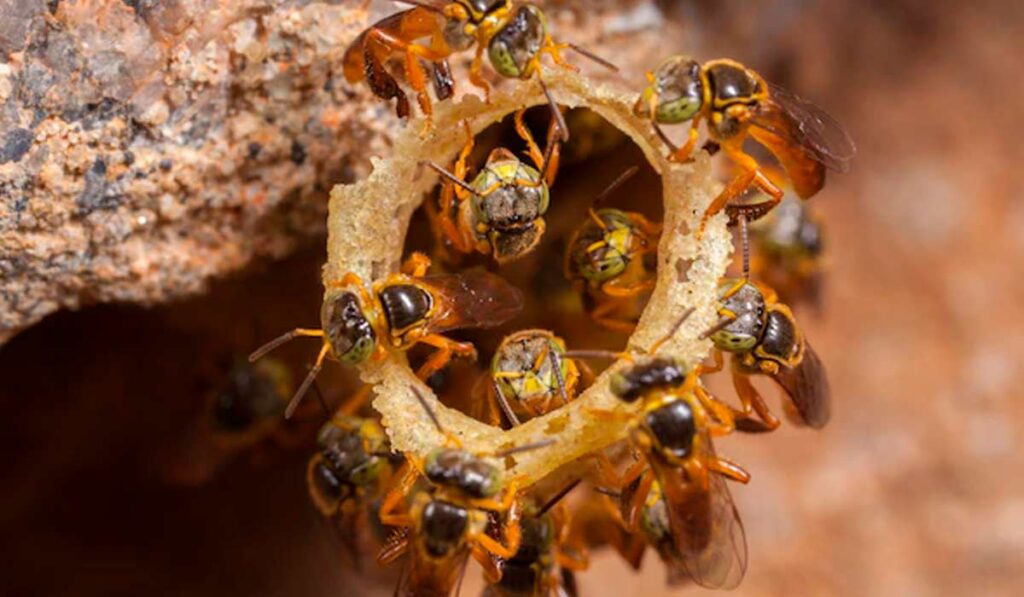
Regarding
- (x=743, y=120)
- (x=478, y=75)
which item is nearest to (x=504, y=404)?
(x=478, y=75)

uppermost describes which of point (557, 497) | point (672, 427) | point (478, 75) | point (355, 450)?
point (478, 75)

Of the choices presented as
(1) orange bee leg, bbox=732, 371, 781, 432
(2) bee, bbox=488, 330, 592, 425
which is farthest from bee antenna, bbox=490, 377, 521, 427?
(1) orange bee leg, bbox=732, 371, 781, 432

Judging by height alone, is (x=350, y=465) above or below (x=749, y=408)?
below

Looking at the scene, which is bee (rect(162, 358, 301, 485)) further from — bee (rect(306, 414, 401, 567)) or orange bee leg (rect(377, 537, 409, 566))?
orange bee leg (rect(377, 537, 409, 566))

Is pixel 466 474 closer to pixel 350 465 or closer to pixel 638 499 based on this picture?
pixel 638 499

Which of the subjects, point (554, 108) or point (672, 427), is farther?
point (554, 108)

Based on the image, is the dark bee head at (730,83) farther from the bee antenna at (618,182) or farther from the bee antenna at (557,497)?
the bee antenna at (557,497)

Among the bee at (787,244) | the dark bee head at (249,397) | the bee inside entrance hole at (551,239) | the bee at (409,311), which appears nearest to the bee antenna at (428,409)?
the bee at (409,311)

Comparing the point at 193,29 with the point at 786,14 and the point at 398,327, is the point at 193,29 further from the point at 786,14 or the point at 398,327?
the point at 786,14
